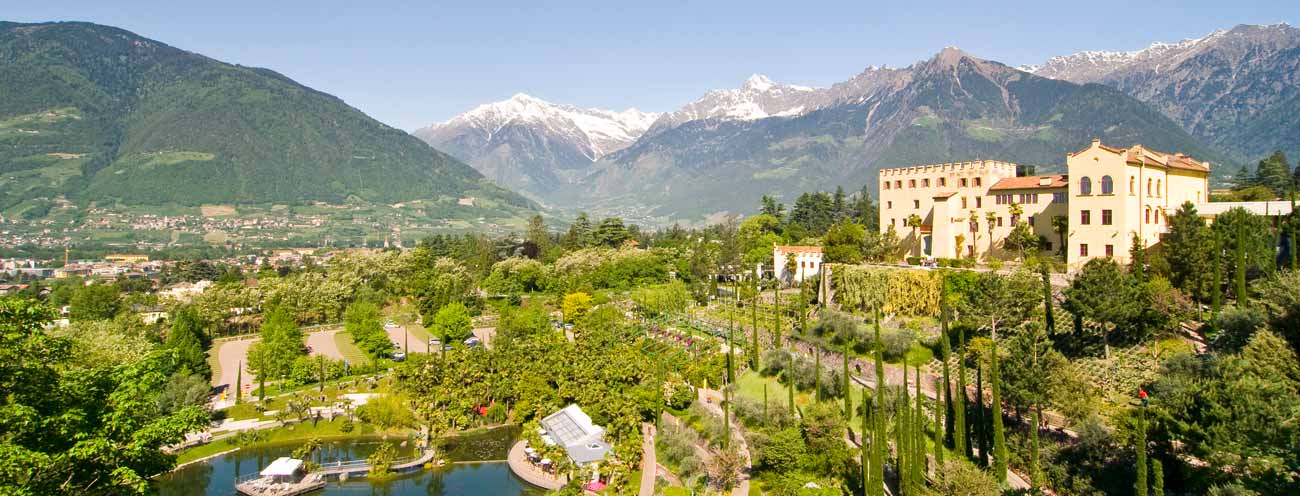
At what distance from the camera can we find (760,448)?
28.3 m

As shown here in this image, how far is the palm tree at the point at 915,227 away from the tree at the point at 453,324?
99.4ft

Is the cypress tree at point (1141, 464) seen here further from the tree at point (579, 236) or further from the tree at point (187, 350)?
the tree at point (579, 236)

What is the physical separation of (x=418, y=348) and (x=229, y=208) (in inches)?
6154

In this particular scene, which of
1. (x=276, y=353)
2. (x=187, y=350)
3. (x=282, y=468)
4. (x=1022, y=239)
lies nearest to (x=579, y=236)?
(x=276, y=353)

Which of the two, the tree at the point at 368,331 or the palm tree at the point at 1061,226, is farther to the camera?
the tree at the point at 368,331

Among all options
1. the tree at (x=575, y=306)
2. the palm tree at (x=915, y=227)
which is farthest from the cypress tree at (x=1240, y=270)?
the tree at (x=575, y=306)

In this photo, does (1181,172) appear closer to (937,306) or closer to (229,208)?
(937,306)

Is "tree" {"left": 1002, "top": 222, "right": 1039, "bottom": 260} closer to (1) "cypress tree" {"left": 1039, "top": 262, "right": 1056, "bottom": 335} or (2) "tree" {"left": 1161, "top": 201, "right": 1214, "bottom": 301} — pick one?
(2) "tree" {"left": 1161, "top": 201, "right": 1214, "bottom": 301}

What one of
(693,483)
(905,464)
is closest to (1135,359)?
(905,464)

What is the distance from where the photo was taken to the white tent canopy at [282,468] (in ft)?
99.1

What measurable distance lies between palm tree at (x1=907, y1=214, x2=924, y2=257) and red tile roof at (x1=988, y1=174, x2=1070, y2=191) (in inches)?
191

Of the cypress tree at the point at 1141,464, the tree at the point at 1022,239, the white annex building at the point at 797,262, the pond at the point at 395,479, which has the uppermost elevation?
the tree at the point at 1022,239

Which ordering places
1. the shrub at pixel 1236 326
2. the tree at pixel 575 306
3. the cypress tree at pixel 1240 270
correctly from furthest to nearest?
the tree at pixel 575 306 → the cypress tree at pixel 1240 270 → the shrub at pixel 1236 326

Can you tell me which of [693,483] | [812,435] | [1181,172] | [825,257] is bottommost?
[693,483]
